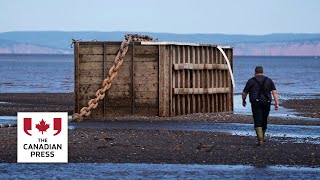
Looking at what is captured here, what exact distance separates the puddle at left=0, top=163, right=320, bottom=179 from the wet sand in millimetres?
734

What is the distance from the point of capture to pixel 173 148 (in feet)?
68.8

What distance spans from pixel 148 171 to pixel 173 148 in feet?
12.3

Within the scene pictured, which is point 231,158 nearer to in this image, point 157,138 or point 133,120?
point 157,138

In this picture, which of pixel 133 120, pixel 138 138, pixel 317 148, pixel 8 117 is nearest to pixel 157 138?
pixel 138 138

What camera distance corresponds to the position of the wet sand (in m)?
19.0

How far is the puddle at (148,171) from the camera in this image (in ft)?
54.4

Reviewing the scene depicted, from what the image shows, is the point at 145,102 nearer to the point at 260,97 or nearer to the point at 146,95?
the point at 146,95

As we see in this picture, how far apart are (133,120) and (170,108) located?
1.52 metres

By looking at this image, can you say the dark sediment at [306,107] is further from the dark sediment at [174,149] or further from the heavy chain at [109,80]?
the dark sediment at [174,149]

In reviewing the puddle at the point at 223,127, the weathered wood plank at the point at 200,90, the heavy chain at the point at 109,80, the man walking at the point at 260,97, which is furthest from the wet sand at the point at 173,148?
the weathered wood plank at the point at 200,90

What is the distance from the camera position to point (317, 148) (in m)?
21.2

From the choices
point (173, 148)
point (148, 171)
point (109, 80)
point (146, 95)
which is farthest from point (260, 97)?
point (146, 95)

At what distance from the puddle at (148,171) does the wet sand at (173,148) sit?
73 centimetres

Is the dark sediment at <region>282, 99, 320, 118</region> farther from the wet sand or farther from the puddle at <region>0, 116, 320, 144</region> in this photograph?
the wet sand
